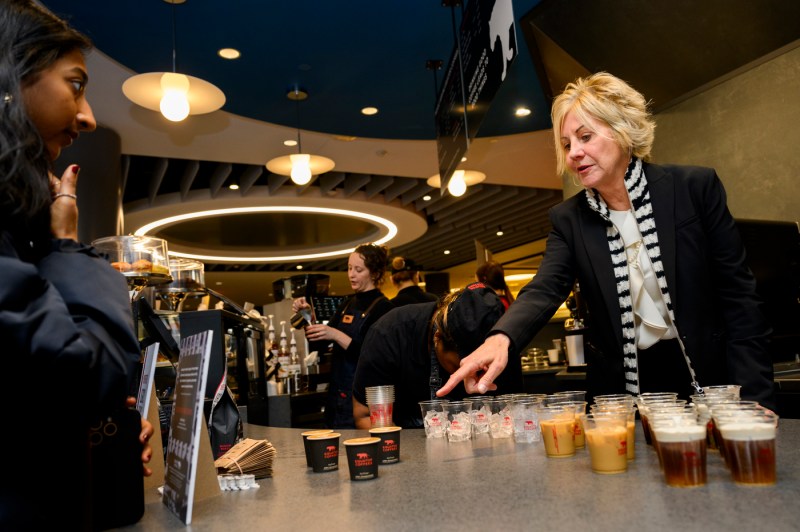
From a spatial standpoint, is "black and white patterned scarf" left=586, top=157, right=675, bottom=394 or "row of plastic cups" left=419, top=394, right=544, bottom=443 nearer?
"row of plastic cups" left=419, top=394, right=544, bottom=443

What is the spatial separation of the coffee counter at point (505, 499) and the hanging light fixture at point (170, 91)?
3.36 m

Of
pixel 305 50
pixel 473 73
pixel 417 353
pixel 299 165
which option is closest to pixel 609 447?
pixel 417 353

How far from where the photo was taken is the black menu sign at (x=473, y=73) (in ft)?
9.21

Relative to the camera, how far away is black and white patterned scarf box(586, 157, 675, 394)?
188 cm

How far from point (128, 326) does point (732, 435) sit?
40.0 inches

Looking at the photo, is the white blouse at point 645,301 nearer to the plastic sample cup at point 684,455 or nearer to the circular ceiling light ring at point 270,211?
the plastic sample cup at point 684,455

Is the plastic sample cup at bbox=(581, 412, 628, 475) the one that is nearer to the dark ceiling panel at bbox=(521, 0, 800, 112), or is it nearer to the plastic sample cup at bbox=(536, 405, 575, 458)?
the plastic sample cup at bbox=(536, 405, 575, 458)

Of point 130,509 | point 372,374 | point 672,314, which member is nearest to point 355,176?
point 372,374

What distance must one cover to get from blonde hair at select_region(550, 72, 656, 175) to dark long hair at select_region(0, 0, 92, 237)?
143 cm

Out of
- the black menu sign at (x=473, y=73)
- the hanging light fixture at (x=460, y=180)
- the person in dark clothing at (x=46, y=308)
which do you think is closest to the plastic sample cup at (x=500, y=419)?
the person in dark clothing at (x=46, y=308)

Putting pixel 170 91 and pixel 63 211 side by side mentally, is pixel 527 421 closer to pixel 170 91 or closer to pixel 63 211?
pixel 63 211

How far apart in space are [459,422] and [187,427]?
85cm

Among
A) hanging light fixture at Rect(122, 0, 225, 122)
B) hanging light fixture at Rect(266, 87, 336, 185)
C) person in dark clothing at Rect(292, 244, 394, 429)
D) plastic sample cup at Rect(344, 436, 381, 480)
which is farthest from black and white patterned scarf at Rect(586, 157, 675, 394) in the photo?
hanging light fixture at Rect(266, 87, 336, 185)

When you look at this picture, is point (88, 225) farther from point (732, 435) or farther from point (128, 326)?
point (732, 435)
